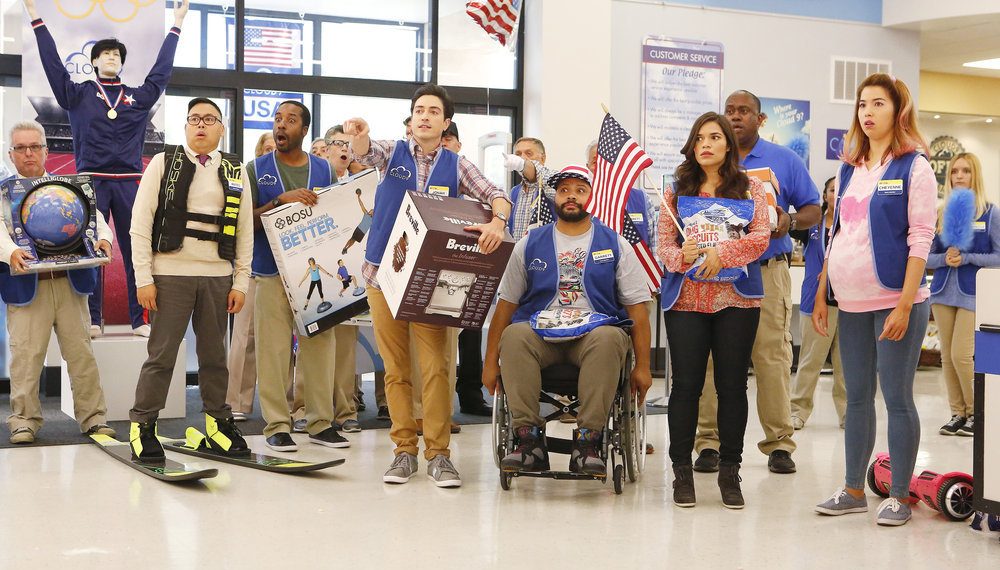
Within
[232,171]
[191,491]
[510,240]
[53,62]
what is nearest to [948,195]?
[510,240]

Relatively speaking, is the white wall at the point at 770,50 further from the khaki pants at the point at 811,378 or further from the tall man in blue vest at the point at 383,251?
the tall man in blue vest at the point at 383,251

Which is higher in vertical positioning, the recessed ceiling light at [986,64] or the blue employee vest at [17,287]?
the recessed ceiling light at [986,64]

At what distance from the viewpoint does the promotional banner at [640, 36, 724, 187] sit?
27.6 feet

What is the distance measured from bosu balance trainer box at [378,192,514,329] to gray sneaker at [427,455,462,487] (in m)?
0.58

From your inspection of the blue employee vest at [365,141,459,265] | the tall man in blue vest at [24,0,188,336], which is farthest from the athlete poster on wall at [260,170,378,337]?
the tall man in blue vest at [24,0,188,336]

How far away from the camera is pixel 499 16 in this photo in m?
6.80

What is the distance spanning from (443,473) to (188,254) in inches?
55.3

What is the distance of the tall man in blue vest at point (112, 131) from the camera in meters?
5.99

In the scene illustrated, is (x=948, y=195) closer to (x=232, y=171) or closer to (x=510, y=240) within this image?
(x=510, y=240)

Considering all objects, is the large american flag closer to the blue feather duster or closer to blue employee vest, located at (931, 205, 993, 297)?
blue employee vest, located at (931, 205, 993, 297)

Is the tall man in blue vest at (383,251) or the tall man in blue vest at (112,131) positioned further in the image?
the tall man in blue vest at (112,131)

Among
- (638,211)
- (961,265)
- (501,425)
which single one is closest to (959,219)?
(961,265)

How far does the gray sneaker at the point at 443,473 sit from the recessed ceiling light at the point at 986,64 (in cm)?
957

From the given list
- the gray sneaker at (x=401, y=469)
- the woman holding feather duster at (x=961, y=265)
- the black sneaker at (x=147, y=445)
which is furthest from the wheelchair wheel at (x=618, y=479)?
the woman holding feather duster at (x=961, y=265)
